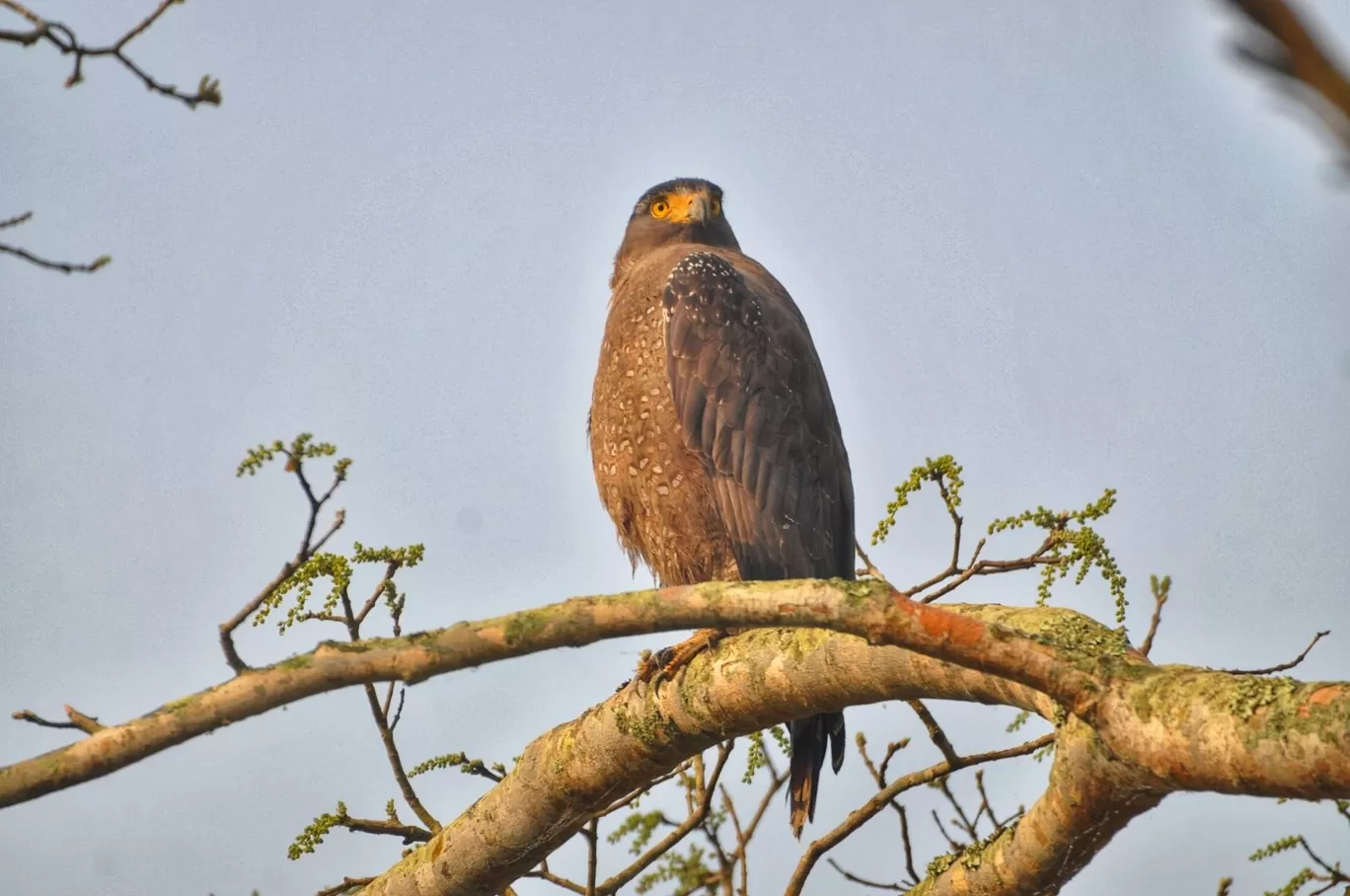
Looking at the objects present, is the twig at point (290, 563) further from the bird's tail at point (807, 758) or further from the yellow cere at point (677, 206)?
the yellow cere at point (677, 206)

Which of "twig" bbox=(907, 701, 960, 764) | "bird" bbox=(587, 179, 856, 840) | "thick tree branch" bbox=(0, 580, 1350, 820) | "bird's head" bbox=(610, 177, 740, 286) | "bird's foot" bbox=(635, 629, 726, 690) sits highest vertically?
"bird's head" bbox=(610, 177, 740, 286)

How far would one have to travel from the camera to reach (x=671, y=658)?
4117 millimetres

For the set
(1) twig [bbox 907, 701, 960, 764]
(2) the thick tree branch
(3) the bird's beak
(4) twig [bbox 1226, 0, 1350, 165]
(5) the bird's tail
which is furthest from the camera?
(3) the bird's beak

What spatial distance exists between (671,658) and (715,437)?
1478 millimetres

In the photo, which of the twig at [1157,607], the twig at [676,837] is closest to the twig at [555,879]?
the twig at [676,837]

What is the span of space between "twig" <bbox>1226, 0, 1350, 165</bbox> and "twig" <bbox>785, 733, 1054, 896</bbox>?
3.54m

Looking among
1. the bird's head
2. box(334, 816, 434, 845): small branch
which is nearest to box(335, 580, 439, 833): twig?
box(334, 816, 434, 845): small branch

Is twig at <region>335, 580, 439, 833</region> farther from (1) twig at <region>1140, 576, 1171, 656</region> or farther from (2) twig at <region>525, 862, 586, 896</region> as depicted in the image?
(1) twig at <region>1140, 576, 1171, 656</region>

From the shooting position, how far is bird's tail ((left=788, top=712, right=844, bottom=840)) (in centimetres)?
493

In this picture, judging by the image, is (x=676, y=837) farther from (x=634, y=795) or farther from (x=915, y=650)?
(x=915, y=650)

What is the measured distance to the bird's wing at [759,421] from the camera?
5.37 metres

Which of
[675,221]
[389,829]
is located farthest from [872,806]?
[675,221]

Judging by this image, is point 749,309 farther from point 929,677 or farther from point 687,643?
point 929,677

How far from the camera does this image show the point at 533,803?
4.08 m
